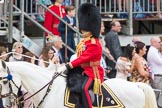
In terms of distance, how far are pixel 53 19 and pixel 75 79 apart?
18.6 ft

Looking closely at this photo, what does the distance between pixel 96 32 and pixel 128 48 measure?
3.96m

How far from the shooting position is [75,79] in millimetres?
7492

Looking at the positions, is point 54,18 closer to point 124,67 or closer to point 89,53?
point 124,67

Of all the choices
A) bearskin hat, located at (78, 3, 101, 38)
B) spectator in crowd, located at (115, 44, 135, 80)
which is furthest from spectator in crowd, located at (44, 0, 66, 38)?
bearskin hat, located at (78, 3, 101, 38)

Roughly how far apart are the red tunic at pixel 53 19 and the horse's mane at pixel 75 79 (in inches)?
210

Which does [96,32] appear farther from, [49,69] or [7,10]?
[7,10]

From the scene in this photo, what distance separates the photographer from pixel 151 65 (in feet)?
38.8

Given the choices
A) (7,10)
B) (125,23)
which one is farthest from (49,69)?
(125,23)

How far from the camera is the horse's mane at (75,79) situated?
7398mm

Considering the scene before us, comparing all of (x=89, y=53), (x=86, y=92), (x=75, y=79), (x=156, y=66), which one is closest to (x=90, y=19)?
(x=89, y=53)

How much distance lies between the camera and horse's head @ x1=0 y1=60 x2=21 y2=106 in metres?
6.98

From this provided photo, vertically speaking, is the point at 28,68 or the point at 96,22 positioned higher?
the point at 96,22

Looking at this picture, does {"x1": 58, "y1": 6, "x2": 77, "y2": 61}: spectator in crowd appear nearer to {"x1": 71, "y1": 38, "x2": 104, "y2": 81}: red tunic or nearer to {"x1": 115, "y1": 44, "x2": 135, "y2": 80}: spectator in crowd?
{"x1": 115, "y1": 44, "x2": 135, "y2": 80}: spectator in crowd

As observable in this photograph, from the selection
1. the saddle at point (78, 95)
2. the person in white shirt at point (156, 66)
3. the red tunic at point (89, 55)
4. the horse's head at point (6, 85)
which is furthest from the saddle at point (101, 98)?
the person in white shirt at point (156, 66)
